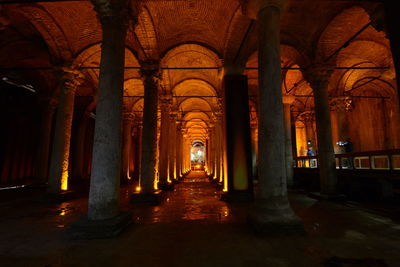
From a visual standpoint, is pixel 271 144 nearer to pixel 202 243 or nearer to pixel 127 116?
pixel 202 243

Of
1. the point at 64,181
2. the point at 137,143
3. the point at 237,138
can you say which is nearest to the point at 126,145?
the point at 137,143

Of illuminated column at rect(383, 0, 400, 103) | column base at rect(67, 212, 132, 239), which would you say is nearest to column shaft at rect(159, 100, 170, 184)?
column base at rect(67, 212, 132, 239)

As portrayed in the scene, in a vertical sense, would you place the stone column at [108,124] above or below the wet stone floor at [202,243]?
above

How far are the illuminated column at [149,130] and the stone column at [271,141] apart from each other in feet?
15.2

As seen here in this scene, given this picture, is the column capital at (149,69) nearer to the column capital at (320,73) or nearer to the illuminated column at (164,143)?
the illuminated column at (164,143)

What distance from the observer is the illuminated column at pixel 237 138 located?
8.46 meters

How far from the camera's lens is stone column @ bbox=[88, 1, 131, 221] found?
4.59 meters

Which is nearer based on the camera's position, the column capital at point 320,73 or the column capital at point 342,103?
the column capital at point 320,73

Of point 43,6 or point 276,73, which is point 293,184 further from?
point 43,6

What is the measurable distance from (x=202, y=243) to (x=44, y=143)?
1350 centimetres

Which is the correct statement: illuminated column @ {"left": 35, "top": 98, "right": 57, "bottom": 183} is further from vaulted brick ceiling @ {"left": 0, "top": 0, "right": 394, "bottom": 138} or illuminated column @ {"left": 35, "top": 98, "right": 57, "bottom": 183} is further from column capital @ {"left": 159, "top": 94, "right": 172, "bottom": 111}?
column capital @ {"left": 159, "top": 94, "right": 172, "bottom": 111}

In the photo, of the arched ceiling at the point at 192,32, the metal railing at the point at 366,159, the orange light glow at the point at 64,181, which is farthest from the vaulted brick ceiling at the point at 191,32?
the orange light glow at the point at 64,181

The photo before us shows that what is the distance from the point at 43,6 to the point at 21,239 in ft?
28.1

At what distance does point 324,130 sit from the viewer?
8875 mm
